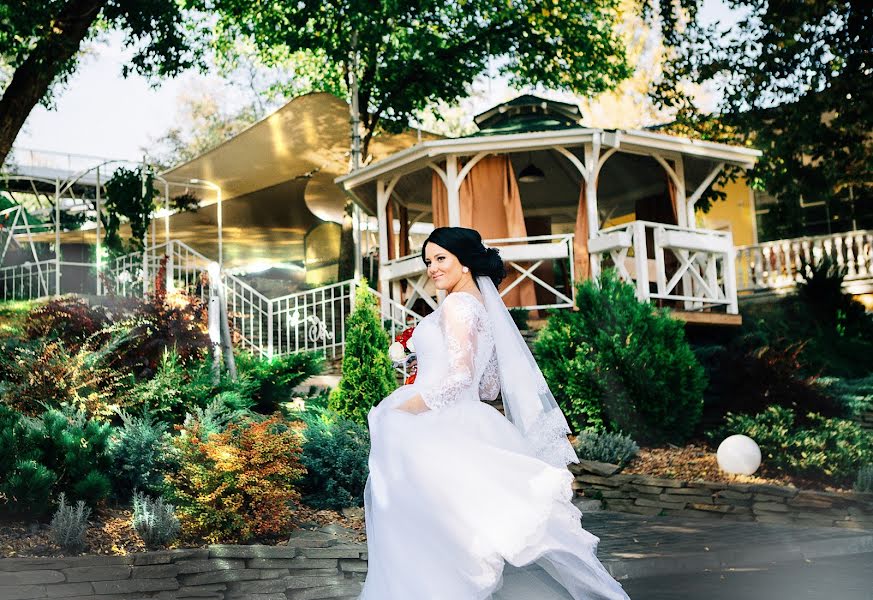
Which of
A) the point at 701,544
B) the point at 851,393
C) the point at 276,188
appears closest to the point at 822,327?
the point at 851,393

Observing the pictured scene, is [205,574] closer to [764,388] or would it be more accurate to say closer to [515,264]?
[764,388]

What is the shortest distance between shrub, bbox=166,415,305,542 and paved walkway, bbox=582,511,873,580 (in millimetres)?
2339

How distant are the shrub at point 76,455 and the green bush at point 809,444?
20.8 feet

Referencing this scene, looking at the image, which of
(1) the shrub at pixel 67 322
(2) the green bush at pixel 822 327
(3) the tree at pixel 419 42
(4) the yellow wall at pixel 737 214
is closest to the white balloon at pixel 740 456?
(2) the green bush at pixel 822 327

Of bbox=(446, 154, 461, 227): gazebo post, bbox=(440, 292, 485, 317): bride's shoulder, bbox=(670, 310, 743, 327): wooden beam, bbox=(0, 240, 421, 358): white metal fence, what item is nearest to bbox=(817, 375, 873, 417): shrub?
bbox=(670, 310, 743, 327): wooden beam

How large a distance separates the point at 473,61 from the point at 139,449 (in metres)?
15.2

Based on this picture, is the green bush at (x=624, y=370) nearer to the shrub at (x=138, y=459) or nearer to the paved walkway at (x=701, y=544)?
the paved walkway at (x=701, y=544)

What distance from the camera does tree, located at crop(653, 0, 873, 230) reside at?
1477cm

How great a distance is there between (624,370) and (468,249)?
6.26 m

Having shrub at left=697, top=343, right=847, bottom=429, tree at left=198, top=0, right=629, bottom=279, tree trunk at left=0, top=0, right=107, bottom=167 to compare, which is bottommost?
shrub at left=697, top=343, right=847, bottom=429

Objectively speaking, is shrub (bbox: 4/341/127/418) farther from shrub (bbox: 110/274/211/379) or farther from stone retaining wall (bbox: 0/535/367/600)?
stone retaining wall (bbox: 0/535/367/600)

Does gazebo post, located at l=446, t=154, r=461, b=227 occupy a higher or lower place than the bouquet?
higher

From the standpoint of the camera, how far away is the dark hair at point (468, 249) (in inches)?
173

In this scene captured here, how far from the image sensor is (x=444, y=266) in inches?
173
